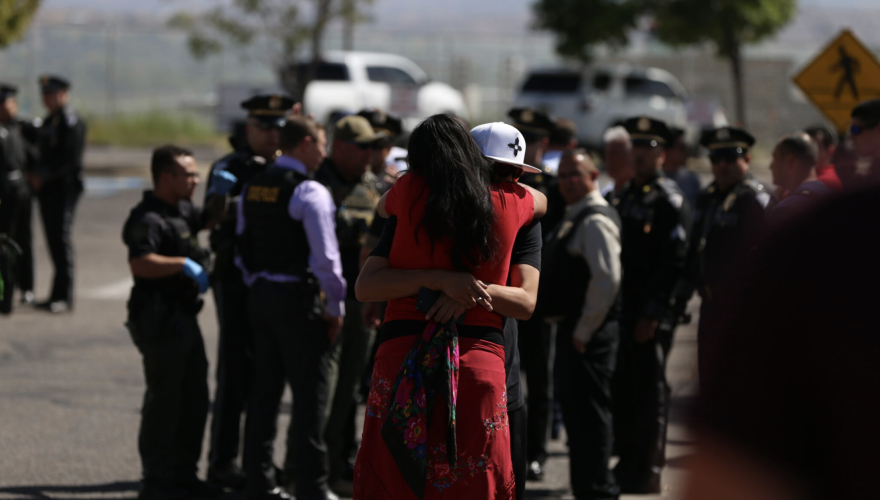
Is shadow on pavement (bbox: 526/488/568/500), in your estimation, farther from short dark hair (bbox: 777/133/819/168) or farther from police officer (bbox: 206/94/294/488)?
short dark hair (bbox: 777/133/819/168)

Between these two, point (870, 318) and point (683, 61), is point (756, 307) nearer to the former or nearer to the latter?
point (870, 318)

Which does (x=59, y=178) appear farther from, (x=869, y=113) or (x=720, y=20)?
(x=720, y=20)

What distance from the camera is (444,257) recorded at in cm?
369

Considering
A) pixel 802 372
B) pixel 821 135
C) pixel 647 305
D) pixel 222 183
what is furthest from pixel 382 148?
pixel 802 372

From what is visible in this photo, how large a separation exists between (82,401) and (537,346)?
3450 millimetres

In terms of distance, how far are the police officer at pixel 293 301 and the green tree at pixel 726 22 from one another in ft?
76.0

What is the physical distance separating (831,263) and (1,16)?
1900 cm

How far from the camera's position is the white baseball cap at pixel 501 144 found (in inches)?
149

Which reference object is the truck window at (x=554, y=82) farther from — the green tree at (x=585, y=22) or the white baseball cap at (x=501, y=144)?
the white baseball cap at (x=501, y=144)

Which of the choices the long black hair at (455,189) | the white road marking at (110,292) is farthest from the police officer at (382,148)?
the white road marking at (110,292)

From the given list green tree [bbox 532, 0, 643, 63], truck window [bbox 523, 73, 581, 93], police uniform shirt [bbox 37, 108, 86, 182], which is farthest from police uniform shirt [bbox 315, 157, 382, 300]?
green tree [bbox 532, 0, 643, 63]

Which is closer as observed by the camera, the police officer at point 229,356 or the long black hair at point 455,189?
the long black hair at point 455,189

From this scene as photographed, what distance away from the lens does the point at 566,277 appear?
18.7 feet

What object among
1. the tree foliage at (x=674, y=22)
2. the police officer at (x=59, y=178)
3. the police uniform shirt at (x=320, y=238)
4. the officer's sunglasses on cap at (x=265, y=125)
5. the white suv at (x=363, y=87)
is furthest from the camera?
the tree foliage at (x=674, y=22)
